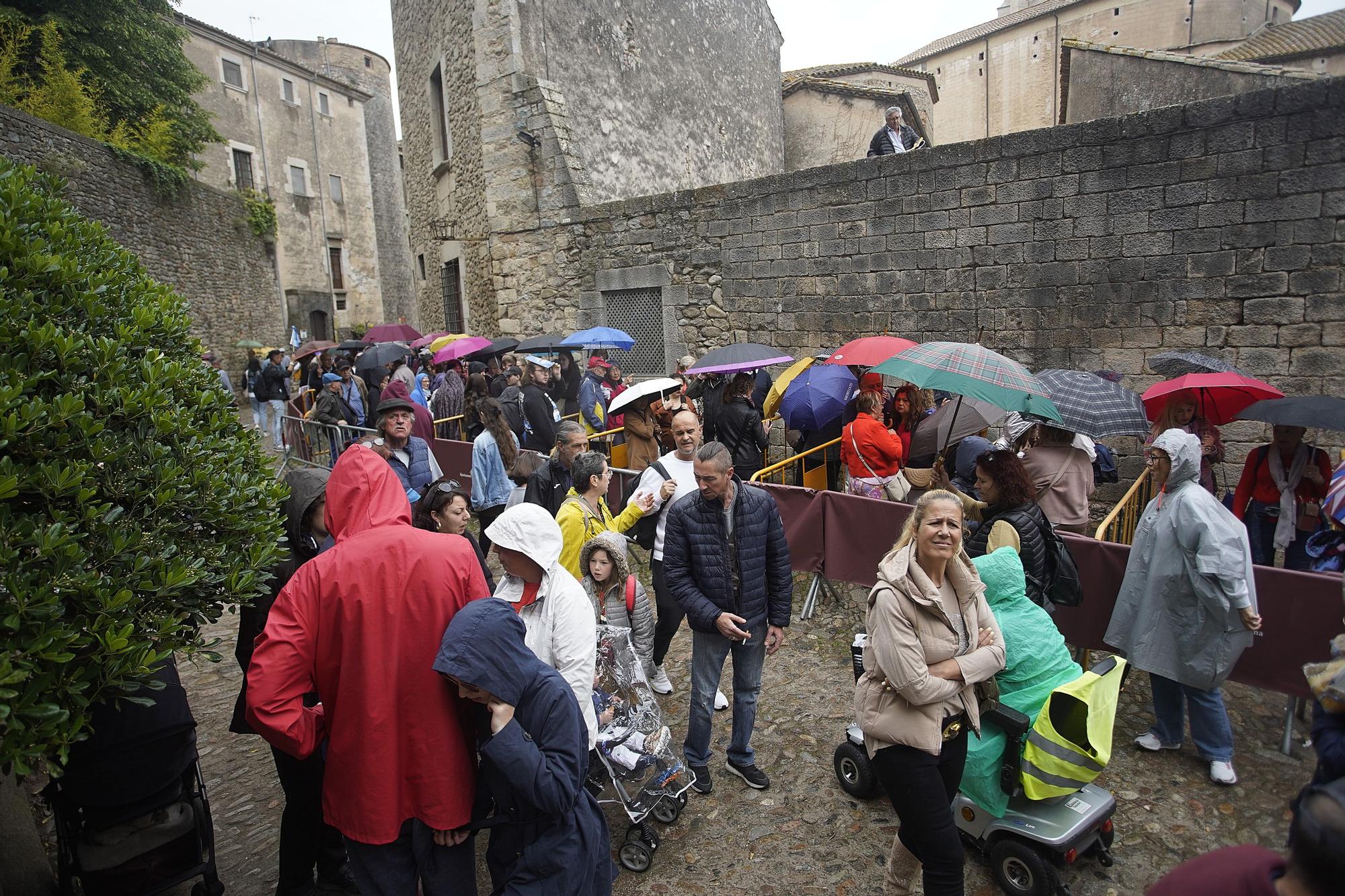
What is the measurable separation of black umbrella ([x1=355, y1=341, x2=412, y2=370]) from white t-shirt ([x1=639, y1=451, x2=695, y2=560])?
764cm

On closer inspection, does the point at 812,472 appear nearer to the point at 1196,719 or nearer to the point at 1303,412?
the point at 1303,412

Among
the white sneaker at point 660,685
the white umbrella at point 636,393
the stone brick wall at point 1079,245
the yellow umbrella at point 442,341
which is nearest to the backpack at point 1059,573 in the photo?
the white sneaker at point 660,685

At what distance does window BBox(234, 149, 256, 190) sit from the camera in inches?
1277

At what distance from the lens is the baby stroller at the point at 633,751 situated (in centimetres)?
344

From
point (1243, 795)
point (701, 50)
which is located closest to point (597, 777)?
point (1243, 795)

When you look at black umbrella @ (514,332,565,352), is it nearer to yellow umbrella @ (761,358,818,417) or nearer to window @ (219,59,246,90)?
yellow umbrella @ (761,358,818,417)

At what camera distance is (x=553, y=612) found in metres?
2.75

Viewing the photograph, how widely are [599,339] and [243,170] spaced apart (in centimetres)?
3131

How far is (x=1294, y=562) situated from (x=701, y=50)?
16.2 metres

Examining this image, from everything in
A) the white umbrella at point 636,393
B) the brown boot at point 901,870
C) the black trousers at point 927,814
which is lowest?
the brown boot at point 901,870

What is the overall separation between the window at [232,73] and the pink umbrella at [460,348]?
2938 cm

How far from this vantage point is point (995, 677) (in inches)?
125

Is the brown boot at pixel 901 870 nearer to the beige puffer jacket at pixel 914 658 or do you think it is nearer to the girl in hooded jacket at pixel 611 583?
the beige puffer jacket at pixel 914 658

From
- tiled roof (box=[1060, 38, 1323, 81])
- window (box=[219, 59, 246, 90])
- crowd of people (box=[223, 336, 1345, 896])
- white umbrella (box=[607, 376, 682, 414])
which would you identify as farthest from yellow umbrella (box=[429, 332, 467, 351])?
window (box=[219, 59, 246, 90])
